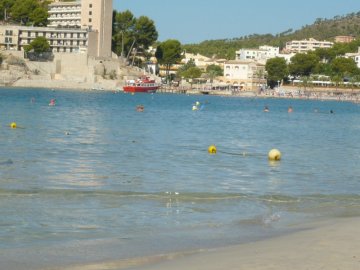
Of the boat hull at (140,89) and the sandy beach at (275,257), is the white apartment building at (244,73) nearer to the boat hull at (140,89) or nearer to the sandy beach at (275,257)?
the boat hull at (140,89)

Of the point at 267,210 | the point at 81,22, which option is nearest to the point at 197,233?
the point at 267,210

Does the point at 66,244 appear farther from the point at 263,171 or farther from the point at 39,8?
the point at 39,8

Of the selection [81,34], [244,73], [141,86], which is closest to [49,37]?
[81,34]

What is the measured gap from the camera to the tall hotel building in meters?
132

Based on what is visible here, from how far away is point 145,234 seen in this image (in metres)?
13.2

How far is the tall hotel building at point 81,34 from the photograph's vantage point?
131875 mm

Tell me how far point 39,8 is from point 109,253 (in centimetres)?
13345

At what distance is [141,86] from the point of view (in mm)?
130125

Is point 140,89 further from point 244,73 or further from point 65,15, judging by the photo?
point 244,73

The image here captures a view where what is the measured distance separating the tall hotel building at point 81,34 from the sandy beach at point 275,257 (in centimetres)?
12057

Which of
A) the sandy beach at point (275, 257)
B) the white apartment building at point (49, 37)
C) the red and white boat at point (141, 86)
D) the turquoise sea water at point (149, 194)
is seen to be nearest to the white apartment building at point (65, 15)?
the white apartment building at point (49, 37)

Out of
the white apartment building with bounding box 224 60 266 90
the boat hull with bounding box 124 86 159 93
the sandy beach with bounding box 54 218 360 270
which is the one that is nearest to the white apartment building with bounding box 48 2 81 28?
the boat hull with bounding box 124 86 159 93

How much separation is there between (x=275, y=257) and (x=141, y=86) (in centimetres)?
11993

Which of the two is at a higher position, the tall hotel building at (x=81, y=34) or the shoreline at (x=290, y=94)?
the tall hotel building at (x=81, y=34)
